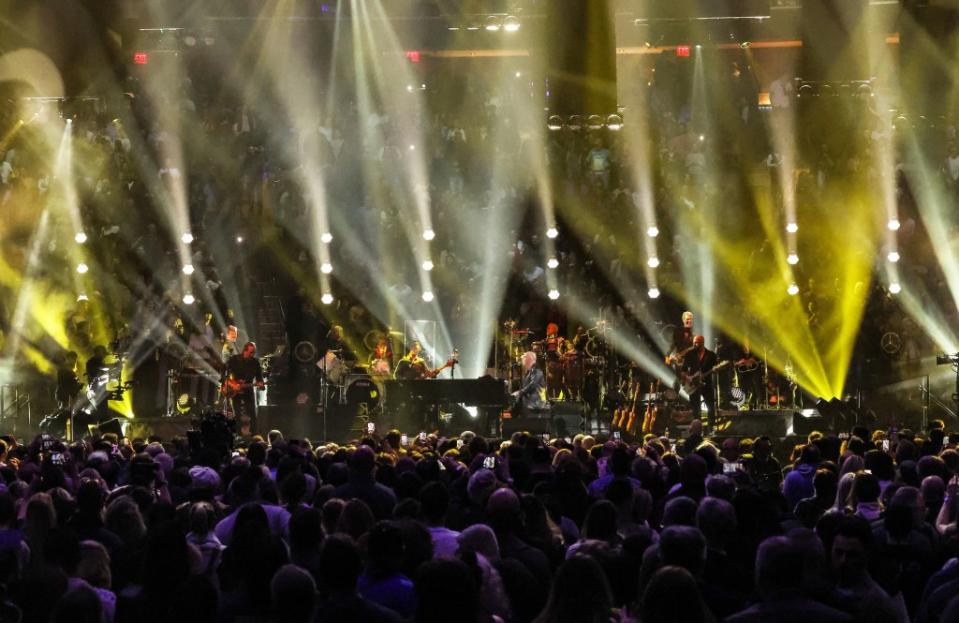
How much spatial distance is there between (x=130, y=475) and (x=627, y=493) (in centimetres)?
336

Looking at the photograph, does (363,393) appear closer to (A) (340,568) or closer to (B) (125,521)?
(B) (125,521)

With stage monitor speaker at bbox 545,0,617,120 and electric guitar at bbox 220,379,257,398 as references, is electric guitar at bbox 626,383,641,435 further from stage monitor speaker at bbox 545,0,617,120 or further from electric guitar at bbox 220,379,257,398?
stage monitor speaker at bbox 545,0,617,120

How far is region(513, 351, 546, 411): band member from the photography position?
2014cm

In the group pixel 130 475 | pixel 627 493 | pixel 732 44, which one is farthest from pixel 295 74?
pixel 627 493

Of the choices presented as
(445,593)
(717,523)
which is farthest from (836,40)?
(445,593)

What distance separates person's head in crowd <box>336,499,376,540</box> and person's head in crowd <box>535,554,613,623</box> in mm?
1943

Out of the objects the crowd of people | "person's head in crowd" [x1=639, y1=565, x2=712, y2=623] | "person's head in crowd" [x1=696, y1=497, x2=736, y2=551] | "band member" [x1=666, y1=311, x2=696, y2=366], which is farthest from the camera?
"band member" [x1=666, y1=311, x2=696, y2=366]

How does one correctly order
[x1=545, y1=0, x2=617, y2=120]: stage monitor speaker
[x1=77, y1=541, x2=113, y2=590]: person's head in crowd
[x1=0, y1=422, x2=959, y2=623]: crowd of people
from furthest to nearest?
[x1=545, y1=0, x2=617, y2=120]: stage monitor speaker
[x1=77, y1=541, x2=113, y2=590]: person's head in crowd
[x1=0, y1=422, x2=959, y2=623]: crowd of people

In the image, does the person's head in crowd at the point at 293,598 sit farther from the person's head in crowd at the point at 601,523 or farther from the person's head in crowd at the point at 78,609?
the person's head in crowd at the point at 601,523

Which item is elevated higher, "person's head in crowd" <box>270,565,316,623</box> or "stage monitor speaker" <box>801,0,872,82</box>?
"stage monitor speaker" <box>801,0,872,82</box>

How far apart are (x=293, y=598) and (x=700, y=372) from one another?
15816 millimetres

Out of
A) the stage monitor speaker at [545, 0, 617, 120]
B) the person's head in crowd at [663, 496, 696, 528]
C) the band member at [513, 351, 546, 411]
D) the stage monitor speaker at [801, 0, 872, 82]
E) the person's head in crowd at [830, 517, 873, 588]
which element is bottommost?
the person's head in crowd at [830, 517, 873, 588]

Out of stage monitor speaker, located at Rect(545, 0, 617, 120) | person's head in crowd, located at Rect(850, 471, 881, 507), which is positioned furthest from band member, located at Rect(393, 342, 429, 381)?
person's head in crowd, located at Rect(850, 471, 881, 507)

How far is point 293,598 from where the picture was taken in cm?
408
